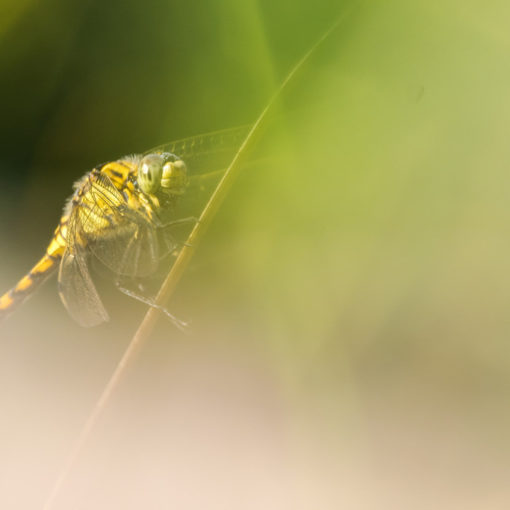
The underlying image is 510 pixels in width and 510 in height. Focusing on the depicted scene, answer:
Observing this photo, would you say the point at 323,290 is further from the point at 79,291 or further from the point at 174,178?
the point at 79,291

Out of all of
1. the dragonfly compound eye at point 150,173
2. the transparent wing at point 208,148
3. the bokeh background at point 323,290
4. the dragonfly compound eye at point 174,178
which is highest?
the dragonfly compound eye at point 150,173

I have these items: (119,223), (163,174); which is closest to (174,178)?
(163,174)

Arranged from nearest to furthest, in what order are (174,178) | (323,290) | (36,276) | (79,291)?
1. (323,290)
2. (174,178)
3. (79,291)
4. (36,276)

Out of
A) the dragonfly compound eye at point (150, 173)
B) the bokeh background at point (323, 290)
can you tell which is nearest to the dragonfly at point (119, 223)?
the dragonfly compound eye at point (150, 173)

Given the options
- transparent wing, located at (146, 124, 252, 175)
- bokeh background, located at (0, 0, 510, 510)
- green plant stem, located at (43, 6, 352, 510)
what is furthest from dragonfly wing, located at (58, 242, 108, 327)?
green plant stem, located at (43, 6, 352, 510)

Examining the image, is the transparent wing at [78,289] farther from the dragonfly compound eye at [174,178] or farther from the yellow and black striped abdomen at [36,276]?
the dragonfly compound eye at [174,178]

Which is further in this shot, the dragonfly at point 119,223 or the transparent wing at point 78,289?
the transparent wing at point 78,289

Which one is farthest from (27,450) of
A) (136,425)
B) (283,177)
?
(283,177)
